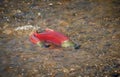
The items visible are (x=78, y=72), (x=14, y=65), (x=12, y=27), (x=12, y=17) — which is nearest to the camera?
(x=78, y=72)

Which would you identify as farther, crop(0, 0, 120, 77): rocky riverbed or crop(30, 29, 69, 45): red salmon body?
crop(30, 29, 69, 45): red salmon body

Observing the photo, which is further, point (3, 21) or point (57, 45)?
point (3, 21)

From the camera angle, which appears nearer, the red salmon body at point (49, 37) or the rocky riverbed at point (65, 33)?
the rocky riverbed at point (65, 33)

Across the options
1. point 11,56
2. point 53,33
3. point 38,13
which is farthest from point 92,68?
point 38,13

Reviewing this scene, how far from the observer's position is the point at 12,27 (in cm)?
661

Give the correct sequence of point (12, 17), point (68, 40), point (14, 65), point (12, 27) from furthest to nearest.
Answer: point (12, 17) → point (12, 27) → point (68, 40) → point (14, 65)

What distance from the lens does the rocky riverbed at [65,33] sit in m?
4.91

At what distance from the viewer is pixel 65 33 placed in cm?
621

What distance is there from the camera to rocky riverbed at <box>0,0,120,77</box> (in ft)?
16.1

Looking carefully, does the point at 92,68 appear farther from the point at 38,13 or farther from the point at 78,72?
the point at 38,13

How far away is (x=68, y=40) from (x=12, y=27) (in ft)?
5.89

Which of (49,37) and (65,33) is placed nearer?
(49,37)

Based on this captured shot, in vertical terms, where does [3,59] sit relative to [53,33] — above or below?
below

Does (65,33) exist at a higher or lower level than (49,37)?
lower
